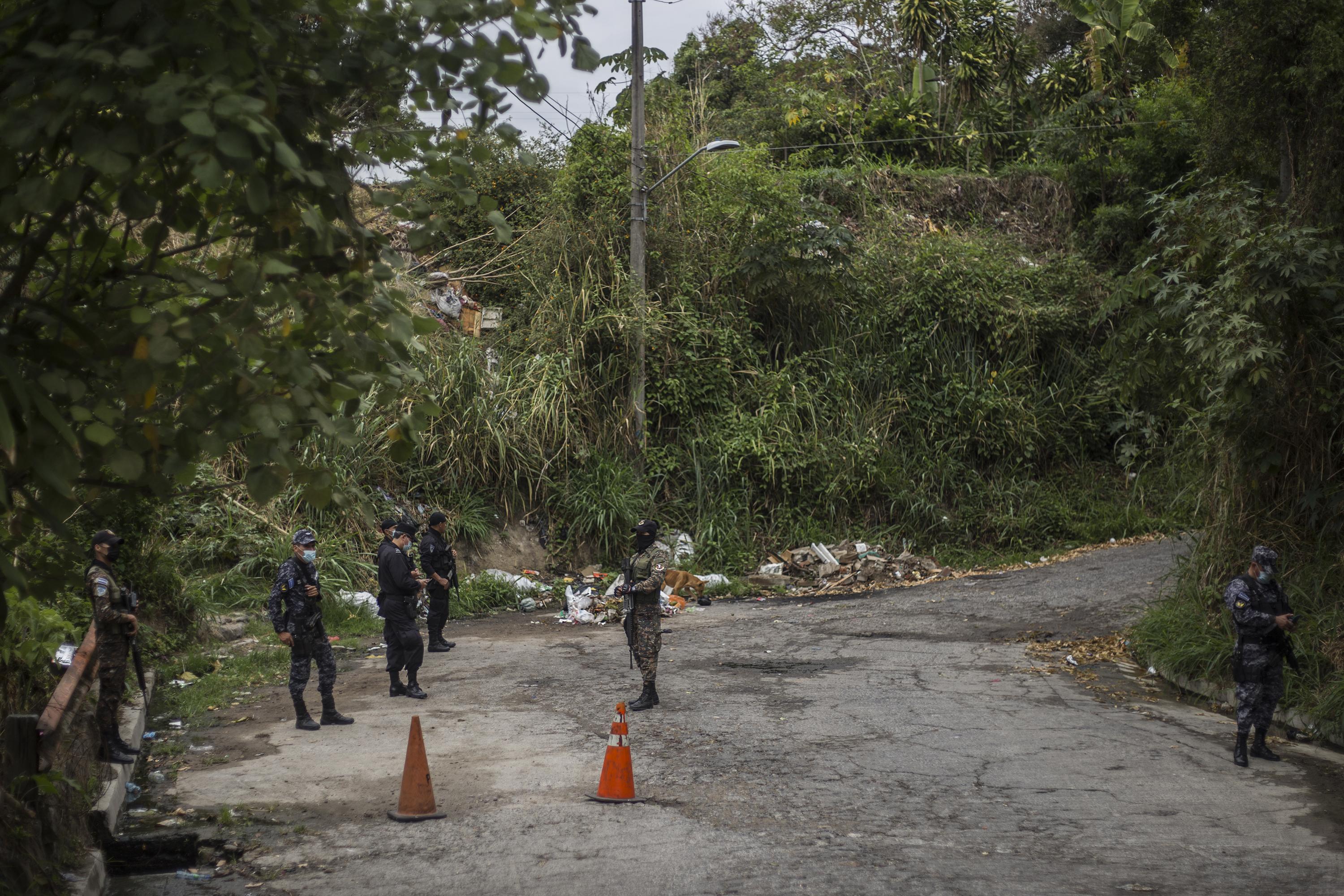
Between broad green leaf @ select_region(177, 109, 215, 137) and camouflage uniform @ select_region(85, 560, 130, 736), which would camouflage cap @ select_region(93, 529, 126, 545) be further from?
broad green leaf @ select_region(177, 109, 215, 137)

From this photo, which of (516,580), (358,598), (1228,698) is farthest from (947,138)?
(1228,698)

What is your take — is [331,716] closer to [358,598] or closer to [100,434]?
[358,598]

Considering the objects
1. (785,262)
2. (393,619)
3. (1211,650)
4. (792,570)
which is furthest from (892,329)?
(393,619)

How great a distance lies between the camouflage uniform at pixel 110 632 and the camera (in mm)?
8141

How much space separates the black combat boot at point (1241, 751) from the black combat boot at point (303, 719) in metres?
7.46

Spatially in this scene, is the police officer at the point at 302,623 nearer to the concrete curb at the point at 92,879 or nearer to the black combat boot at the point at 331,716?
the black combat boot at the point at 331,716

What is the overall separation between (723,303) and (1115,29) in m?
8.32

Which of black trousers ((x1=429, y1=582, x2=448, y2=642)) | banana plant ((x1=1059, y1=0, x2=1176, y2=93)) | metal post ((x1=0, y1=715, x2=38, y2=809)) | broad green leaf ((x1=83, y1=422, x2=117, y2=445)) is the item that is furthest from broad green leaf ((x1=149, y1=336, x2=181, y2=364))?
banana plant ((x1=1059, y1=0, x2=1176, y2=93))

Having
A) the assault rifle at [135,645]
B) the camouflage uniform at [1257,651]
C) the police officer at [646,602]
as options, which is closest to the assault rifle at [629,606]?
the police officer at [646,602]

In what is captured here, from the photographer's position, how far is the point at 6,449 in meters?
3.03

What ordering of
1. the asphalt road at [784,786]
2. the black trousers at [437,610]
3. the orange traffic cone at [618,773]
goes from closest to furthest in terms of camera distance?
the asphalt road at [784,786] < the orange traffic cone at [618,773] < the black trousers at [437,610]

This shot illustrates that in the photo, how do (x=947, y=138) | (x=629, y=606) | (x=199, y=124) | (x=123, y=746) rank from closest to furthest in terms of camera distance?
(x=199, y=124)
(x=123, y=746)
(x=629, y=606)
(x=947, y=138)

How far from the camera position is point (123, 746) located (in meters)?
8.05

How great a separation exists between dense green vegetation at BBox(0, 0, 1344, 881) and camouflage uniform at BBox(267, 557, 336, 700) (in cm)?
98
